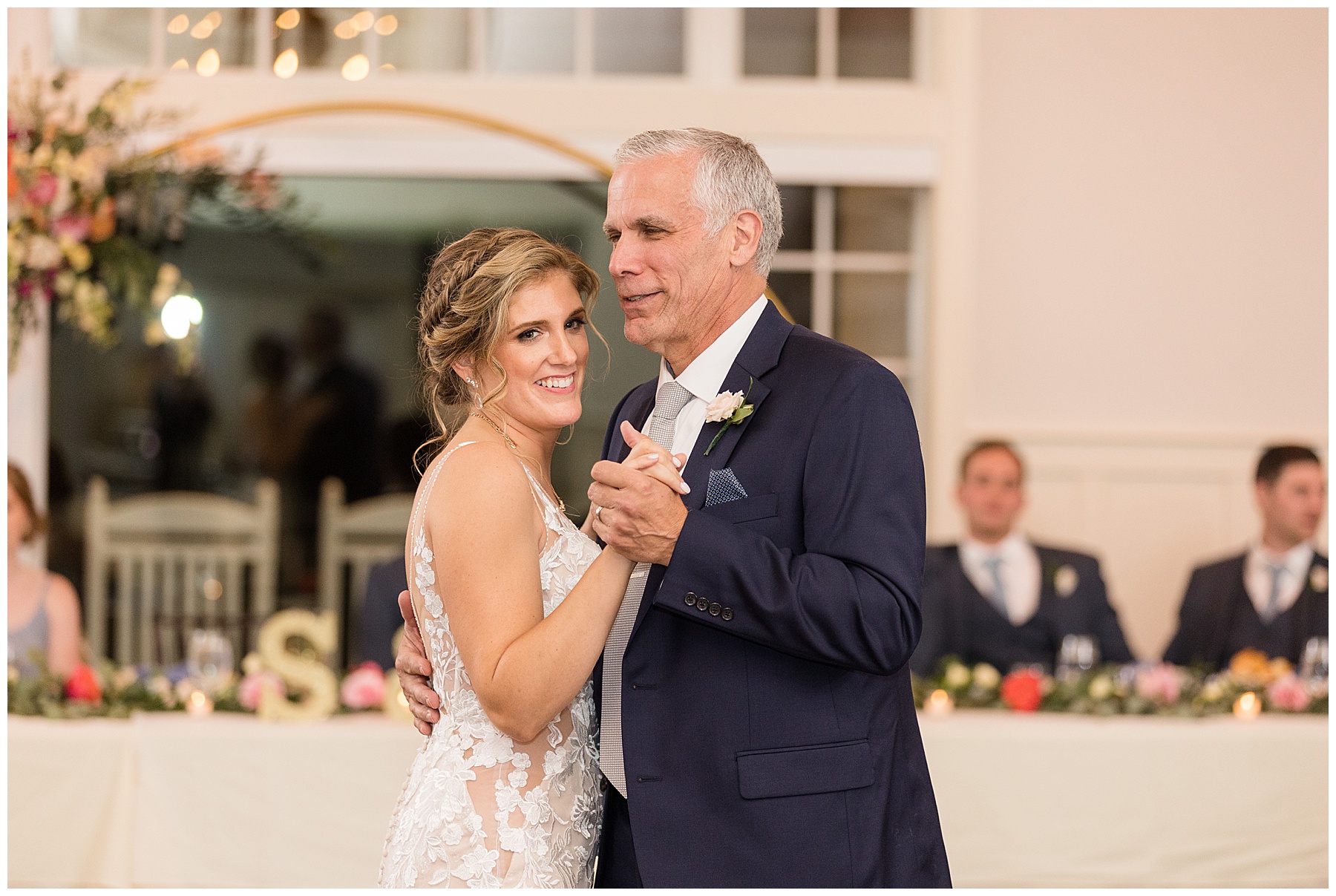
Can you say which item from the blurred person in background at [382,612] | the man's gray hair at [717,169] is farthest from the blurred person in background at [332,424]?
the man's gray hair at [717,169]

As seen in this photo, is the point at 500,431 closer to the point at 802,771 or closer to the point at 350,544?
the point at 802,771

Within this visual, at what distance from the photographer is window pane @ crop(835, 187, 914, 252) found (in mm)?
5914

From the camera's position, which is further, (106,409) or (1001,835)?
(106,409)

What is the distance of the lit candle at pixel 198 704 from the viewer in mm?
3434

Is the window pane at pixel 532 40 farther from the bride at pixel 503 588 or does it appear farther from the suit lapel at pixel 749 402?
the suit lapel at pixel 749 402

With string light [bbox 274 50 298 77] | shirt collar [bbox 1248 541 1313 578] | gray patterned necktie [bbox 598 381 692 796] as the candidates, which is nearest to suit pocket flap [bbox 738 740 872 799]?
gray patterned necktie [bbox 598 381 692 796]

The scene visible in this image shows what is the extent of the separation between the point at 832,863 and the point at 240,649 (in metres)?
4.29

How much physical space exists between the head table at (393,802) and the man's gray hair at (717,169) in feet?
5.96

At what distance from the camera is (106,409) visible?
5.91 metres

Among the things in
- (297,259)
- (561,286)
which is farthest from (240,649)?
(561,286)


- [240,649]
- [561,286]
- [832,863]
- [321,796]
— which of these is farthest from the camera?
[240,649]

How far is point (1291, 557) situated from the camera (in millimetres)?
4758

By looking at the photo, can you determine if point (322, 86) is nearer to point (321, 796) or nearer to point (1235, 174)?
point (321, 796)

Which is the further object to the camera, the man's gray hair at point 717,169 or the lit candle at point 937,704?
the lit candle at point 937,704
